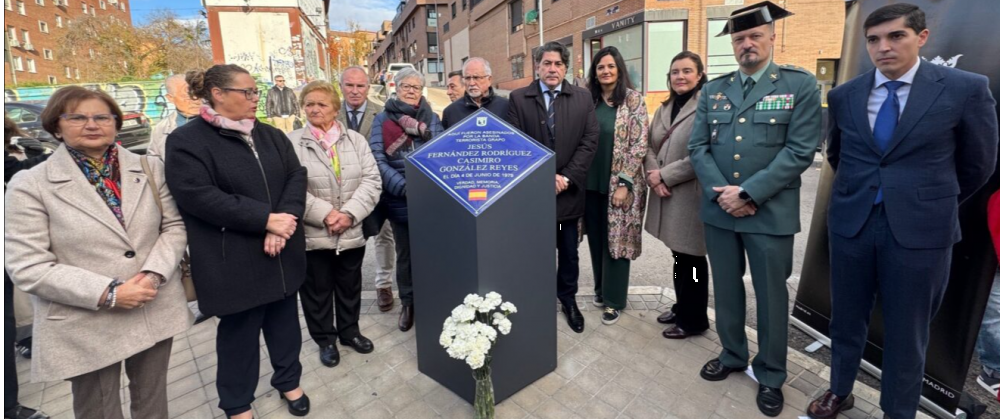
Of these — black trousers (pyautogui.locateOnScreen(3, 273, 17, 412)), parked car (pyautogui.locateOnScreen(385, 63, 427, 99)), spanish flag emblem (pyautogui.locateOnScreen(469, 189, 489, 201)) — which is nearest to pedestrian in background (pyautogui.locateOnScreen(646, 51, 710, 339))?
A: spanish flag emblem (pyautogui.locateOnScreen(469, 189, 489, 201))

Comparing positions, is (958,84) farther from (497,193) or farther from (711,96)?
(497,193)

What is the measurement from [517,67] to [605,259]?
2832 centimetres

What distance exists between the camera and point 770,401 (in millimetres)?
2697

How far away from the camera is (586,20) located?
2217cm

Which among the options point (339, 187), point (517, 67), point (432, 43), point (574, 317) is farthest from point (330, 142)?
point (432, 43)

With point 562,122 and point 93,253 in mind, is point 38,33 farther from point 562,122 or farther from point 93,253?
point 562,122

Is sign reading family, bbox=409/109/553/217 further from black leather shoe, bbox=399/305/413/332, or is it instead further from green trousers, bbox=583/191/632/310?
black leather shoe, bbox=399/305/413/332

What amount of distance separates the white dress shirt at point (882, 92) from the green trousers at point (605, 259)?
1718 millimetres

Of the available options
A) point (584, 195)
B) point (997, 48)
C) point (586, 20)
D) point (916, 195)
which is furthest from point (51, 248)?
point (586, 20)

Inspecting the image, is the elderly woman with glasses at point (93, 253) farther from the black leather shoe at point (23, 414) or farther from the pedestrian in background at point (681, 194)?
the pedestrian in background at point (681, 194)

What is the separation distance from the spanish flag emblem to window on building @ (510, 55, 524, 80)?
28.5m

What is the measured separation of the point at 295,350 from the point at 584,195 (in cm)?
220

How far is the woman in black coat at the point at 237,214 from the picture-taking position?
87.6 inches

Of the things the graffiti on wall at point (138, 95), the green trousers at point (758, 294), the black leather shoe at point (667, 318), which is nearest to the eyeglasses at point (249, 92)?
the green trousers at point (758, 294)
